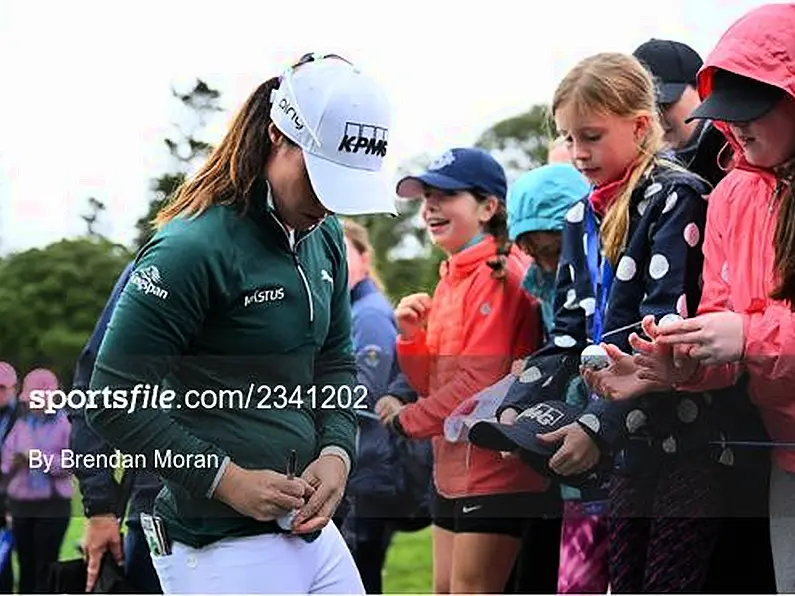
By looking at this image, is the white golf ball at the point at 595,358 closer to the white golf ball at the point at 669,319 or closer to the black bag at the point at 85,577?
the white golf ball at the point at 669,319

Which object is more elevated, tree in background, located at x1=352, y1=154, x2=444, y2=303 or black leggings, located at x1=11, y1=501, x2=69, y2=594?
tree in background, located at x1=352, y1=154, x2=444, y2=303

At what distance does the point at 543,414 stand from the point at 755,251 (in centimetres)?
46

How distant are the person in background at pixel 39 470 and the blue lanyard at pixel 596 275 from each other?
85 centimetres

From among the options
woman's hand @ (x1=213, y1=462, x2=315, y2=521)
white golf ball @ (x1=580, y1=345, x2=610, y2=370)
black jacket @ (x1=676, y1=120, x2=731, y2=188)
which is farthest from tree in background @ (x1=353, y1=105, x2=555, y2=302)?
woman's hand @ (x1=213, y1=462, x2=315, y2=521)

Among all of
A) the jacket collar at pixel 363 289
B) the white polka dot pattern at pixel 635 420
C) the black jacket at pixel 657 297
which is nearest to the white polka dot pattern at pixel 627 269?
the black jacket at pixel 657 297

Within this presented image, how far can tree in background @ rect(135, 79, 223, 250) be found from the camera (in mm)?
2656

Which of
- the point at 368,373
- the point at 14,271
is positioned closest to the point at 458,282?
the point at 368,373

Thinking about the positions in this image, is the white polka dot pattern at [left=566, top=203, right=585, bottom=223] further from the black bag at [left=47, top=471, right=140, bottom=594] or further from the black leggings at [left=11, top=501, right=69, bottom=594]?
the black leggings at [left=11, top=501, right=69, bottom=594]

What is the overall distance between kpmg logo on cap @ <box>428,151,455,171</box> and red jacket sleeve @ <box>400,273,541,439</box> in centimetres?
24

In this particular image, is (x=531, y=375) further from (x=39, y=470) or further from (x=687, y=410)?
(x=39, y=470)

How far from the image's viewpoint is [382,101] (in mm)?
2189

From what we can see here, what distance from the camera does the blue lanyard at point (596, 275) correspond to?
2539 mm

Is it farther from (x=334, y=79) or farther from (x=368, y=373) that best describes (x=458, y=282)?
(x=334, y=79)

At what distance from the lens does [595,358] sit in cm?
244
